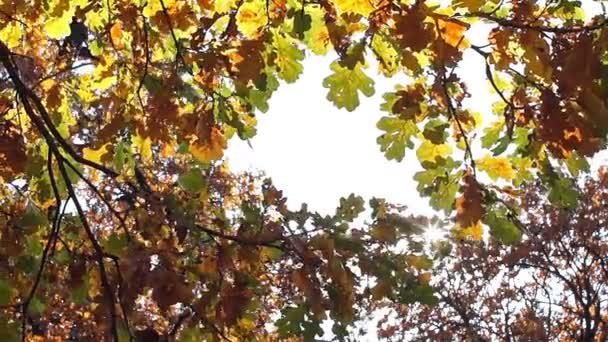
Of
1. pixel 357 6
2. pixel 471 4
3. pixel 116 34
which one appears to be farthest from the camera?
pixel 116 34

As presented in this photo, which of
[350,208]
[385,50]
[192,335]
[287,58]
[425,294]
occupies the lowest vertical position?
[425,294]

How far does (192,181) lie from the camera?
11.1ft

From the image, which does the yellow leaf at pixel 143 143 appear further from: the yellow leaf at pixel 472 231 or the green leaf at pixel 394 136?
the yellow leaf at pixel 472 231

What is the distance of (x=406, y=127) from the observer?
3.25 m

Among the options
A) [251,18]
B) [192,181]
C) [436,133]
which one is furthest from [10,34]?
[436,133]

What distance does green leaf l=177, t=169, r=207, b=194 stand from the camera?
3381 mm

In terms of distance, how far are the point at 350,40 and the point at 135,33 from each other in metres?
1.36

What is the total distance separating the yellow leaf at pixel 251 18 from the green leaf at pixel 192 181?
0.72 m

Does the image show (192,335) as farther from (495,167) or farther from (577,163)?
Answer: (577,163)

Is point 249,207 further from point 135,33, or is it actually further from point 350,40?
point 135,33

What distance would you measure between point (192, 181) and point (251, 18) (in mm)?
821

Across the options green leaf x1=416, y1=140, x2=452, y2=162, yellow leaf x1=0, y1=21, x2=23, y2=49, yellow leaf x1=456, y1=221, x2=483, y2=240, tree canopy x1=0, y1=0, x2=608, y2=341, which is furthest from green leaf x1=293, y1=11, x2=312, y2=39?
yellow leaf x1=0, y1=21, x2=23, y2=49

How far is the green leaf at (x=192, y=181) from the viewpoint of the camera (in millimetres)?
3381

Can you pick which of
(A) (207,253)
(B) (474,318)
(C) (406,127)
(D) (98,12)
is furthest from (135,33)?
(B) (474,318)
